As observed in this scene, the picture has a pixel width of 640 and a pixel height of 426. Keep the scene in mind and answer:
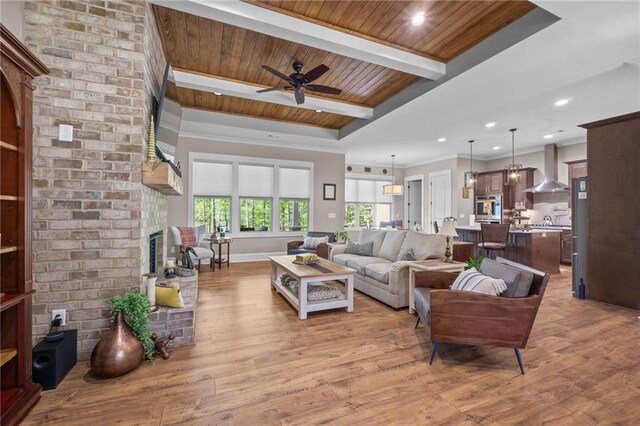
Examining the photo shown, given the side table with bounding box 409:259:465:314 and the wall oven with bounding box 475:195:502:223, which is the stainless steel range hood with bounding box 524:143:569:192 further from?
the side table with bounding box 409:259:465:314

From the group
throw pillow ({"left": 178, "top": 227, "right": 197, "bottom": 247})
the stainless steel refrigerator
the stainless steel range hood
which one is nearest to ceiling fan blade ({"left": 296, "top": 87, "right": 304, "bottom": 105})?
throw pillow ({"left": 178, "top": 227, "right": 197, "bottom": 247})

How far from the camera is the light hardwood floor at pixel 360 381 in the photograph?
1698 millimetres

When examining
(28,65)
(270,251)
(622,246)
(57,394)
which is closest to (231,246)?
(270,251)

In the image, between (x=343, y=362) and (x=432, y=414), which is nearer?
(x=432, y=414)

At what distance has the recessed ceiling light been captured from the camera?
9.05 feet

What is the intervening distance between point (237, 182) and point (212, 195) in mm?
624

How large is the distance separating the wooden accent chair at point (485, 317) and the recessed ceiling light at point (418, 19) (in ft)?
8.21

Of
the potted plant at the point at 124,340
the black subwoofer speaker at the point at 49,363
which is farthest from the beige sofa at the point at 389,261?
the black subwoofer speaker at the point at 49,363

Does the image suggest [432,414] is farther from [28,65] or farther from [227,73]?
[227,73]

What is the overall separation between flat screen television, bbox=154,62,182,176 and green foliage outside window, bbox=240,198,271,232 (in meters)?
3.38

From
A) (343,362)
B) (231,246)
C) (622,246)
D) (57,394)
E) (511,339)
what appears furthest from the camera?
(231,246)

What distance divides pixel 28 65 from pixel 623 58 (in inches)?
202

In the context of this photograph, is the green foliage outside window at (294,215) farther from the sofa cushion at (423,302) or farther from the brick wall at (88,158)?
the brick wall at (88,158)

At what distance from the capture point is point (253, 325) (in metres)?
3.03
